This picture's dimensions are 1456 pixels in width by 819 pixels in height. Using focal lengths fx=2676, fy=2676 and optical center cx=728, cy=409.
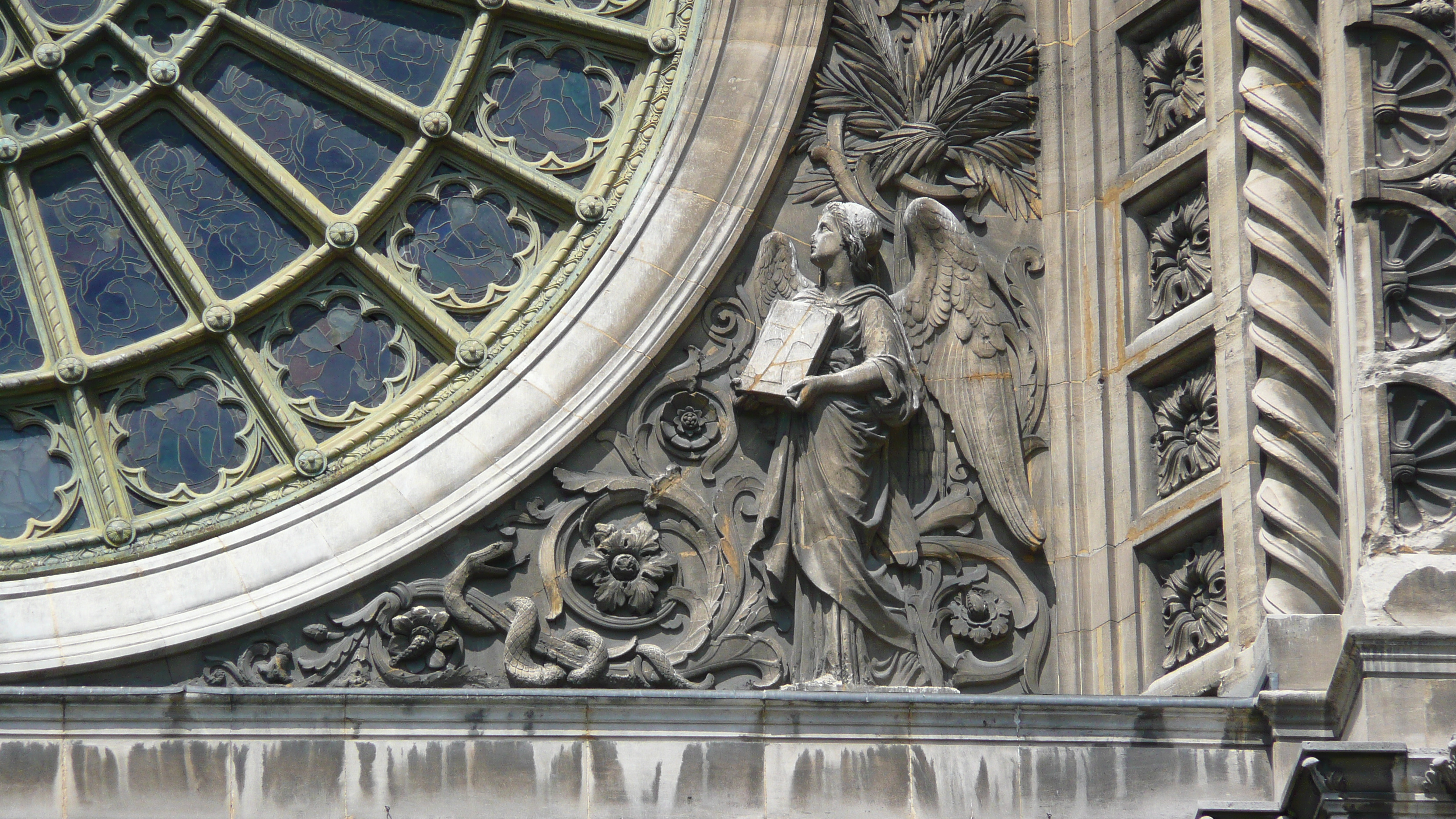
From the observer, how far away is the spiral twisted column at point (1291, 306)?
36.0 feet

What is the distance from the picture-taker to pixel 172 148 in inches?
516

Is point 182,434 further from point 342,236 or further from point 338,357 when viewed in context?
point 342,236

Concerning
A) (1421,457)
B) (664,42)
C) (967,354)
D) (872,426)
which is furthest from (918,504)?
(664,42)

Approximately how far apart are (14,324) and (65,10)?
1.63 metres

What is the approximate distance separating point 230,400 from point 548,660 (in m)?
2.08

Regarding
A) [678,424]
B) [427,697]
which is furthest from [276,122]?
[427,697]

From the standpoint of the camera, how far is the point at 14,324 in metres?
12.7

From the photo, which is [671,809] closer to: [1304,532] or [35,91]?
[1304,532]

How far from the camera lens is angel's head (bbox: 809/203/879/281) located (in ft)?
41.0

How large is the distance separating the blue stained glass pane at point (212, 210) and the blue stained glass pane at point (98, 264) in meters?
0.23

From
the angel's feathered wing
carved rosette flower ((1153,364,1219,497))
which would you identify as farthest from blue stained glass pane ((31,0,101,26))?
carved rosette flower ((1153,364,1219,497))

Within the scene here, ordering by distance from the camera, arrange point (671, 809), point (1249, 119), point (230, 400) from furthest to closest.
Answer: point (230, 400)
point (1249, 119)
point (671, 809)

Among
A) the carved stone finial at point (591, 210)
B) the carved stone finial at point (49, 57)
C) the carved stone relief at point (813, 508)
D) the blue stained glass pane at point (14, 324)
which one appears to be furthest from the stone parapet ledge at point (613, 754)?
the carved stone finial at point (49, 57)

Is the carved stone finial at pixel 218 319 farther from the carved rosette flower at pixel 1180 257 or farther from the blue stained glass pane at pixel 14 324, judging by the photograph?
the carved rosette flower at pixel 1180 257
